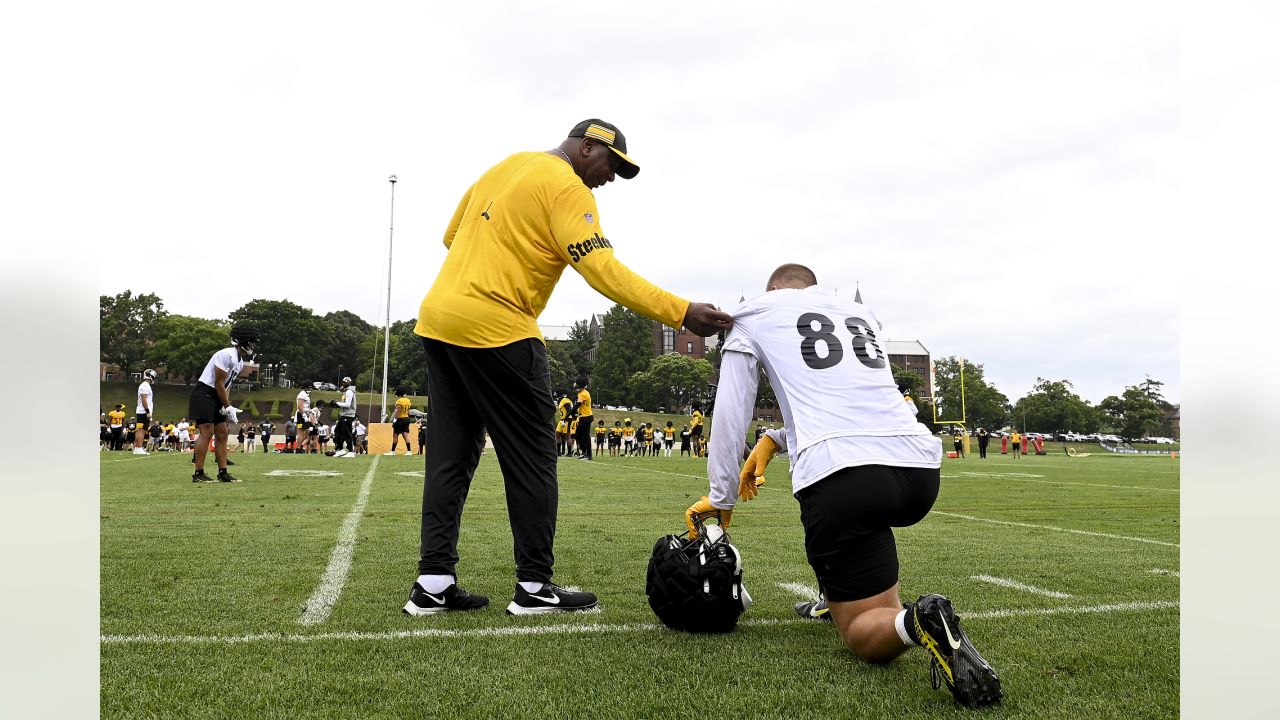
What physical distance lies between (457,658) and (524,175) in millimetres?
2204

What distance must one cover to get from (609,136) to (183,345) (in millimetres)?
96181

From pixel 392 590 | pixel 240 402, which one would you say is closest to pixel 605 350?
pixel 240 402

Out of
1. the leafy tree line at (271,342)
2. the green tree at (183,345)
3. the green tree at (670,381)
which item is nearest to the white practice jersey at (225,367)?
the leafy tree line at (271,342)

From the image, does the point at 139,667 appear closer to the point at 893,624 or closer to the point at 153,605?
the point at 153,605

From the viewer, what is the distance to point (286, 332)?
9844cm

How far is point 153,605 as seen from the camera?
3889 millimetres

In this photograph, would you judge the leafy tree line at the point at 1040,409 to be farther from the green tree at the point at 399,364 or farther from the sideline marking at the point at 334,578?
the sideline marking at the point at 334,578

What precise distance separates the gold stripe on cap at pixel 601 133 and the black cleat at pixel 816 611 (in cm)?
249

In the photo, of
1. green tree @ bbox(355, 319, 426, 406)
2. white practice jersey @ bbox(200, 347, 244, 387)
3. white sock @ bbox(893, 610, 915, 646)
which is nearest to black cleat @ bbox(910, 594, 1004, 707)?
white sock @ bbox(893, 610, 915, 646)

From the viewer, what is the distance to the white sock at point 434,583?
3.88 meters

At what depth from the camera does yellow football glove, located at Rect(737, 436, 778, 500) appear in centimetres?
398

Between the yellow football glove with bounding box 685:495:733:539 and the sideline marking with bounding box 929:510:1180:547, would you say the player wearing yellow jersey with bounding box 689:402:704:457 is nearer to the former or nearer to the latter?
the sideline marking with bounding box 929:510:1180:547

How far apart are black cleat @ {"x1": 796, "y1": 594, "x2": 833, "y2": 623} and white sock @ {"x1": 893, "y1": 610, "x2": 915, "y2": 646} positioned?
100 cm

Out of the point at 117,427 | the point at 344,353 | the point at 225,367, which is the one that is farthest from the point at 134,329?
the point at 225,367
